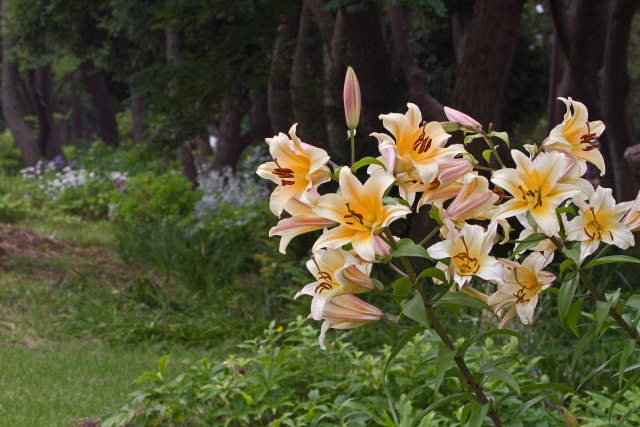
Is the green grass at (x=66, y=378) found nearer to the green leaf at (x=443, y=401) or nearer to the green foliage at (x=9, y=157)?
the green leaf at (x=443, y=401)

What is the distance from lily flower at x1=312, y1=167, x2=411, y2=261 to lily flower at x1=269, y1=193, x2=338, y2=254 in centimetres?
6

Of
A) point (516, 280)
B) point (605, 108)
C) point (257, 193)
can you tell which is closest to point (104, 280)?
point (257, 193)

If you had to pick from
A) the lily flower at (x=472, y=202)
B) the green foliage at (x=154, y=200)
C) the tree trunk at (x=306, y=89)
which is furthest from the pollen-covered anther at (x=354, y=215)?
the green foliage at (x=154, y=200)

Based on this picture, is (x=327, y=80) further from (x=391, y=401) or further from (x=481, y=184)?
(x=481, y=184)

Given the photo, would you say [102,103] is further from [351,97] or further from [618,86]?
[351,97]

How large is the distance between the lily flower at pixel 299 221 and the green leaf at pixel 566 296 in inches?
18.4

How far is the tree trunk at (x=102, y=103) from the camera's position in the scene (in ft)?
70.7

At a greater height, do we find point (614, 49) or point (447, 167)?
point (447, 167)

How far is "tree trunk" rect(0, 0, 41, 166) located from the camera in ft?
59.2

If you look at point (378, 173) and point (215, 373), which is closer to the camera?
point (378, 173)

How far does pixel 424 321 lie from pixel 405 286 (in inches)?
3.7

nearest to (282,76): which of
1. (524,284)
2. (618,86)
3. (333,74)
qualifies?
(333,74)

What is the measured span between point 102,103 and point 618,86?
17.5 m

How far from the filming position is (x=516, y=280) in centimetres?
158
